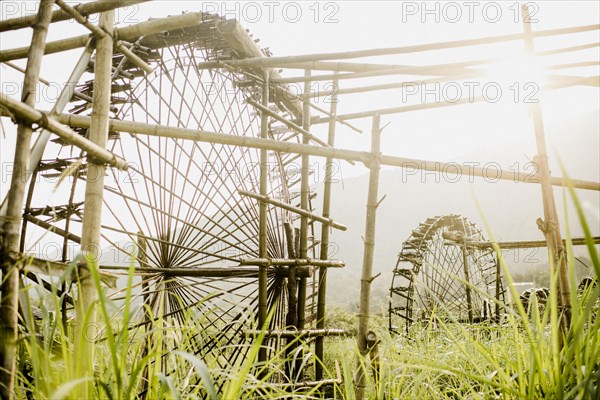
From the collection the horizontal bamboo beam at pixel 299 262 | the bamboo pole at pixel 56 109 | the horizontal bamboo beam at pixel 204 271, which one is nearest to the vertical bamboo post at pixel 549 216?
the bamboo pole at pixel 56 109

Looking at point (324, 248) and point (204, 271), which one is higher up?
point (324, 248)

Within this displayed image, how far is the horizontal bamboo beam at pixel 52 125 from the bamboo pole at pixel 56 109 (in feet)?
0.22

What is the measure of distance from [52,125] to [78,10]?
2.23 ft

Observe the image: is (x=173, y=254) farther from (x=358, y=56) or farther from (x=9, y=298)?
(x=9, y=298)

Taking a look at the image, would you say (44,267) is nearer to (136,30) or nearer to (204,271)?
(136,30)

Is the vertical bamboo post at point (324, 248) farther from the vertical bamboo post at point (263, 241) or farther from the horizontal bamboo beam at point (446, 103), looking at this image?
the vertical bamboo post at point (263, 241)

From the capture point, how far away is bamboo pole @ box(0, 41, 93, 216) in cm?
157

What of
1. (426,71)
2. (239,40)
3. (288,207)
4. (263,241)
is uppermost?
(239,40)

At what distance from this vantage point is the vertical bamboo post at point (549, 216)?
6.98ft

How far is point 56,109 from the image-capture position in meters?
A: 1.72

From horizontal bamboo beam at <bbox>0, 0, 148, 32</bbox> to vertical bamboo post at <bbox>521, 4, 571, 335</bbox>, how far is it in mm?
2142

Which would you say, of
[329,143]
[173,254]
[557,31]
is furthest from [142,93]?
[557,31]

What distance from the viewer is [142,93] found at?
654 cm

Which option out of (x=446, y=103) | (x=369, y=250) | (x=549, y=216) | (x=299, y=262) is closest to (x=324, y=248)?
(x=299, y=262)
